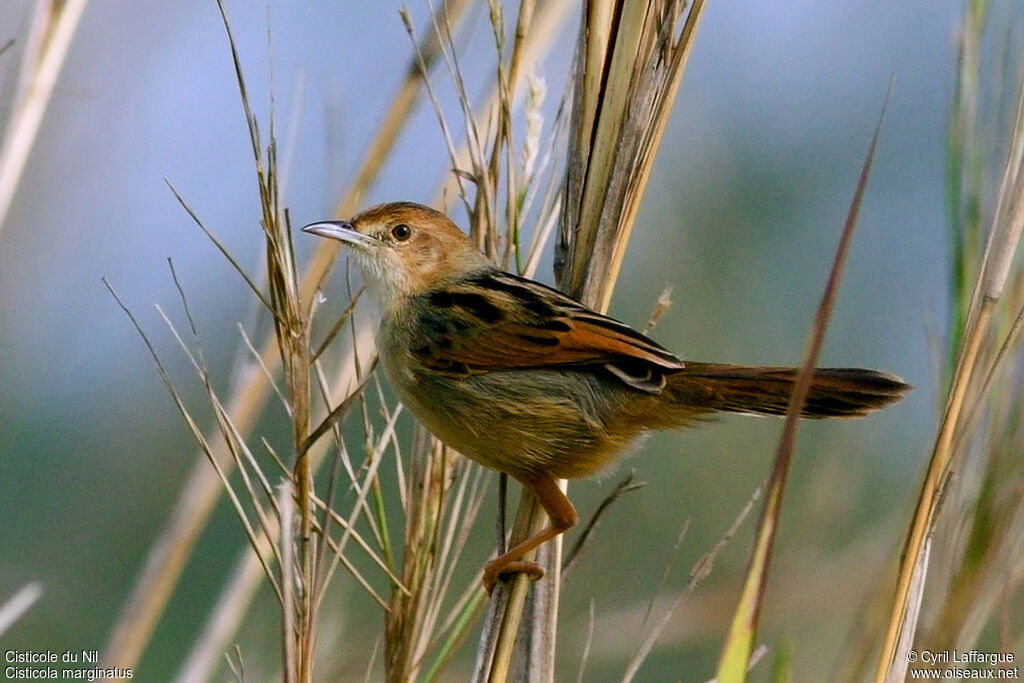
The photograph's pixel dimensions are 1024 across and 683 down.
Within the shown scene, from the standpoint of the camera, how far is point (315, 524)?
1816 mm

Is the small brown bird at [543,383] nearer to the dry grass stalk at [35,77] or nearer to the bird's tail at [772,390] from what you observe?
the bird's tail at [772,390]

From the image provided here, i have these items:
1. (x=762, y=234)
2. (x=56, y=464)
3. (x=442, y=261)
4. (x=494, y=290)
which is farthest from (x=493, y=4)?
(x=762, y=234)

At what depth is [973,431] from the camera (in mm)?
1819

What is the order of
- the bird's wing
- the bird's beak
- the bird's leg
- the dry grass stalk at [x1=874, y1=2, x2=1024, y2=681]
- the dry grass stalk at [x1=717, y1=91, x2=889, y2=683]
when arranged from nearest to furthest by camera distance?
the dry grass stalk at [x1=717, y1=91, x2=889, y2=683], the dry grass stalk at [x1=874, y1=2, x2=1024, y2=681], the bird's leg, the bird's wing, the bird's beak

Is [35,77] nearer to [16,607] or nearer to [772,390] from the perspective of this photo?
[16,607]

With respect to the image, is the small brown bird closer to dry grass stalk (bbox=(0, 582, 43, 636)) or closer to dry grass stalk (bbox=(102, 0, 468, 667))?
dry grass stalk (bbox=(102, 0, 468, 667))

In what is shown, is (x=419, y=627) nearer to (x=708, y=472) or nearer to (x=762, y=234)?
(x=708, y=472)

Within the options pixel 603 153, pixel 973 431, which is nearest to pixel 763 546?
pixel 973 431

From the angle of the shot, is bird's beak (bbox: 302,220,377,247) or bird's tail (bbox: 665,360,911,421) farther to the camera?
bird's beak (bbox: 302,220,377,247)

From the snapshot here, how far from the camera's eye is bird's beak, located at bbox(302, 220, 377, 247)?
2.58 m

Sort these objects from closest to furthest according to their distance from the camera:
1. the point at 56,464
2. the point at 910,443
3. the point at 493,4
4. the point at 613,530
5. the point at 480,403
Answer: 1. the point at 493,4
2. the point at 480,403
3. the point at 613,530
4. the point at 56,464
5. the point at 910,443

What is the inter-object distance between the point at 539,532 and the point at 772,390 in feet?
1.84

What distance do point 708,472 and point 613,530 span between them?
146cm

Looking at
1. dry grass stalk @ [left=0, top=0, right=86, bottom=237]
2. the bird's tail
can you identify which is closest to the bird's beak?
dry grass stalk @ [left=0, top=0, right=86, bottom=237]
